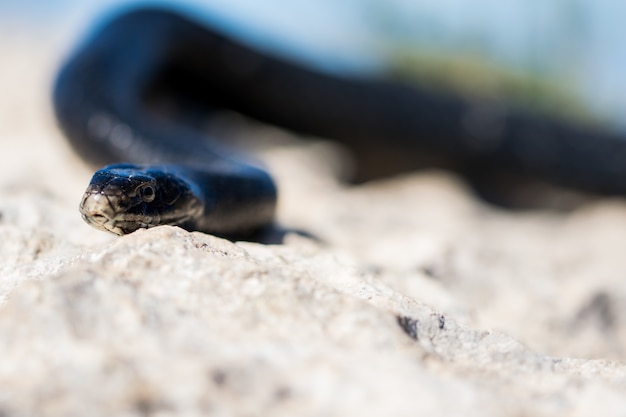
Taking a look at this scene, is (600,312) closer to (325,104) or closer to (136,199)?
(136,199)

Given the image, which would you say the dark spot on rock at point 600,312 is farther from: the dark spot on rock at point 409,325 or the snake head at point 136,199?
the snake head at point 136,199

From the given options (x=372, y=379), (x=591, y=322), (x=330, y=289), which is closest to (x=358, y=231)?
(x=591, y=322)

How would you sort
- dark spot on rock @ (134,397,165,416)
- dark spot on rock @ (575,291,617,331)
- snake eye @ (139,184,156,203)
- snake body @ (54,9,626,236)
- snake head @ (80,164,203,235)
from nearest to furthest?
dark spot on rock @ (134,397,165,416) → snake head @ (80,164,203,235) → snake eye @ (139,184,156,203) → dark spot on rock @ (575,291,617,331) → snake body @ (54,9,626,236)

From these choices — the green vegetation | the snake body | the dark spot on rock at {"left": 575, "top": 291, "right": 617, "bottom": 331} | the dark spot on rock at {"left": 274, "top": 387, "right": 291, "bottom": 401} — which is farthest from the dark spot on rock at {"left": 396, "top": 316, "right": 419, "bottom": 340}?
the green vegetation

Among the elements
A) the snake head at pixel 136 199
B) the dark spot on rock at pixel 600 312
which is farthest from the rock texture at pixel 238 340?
the dark spot on rock at pixel 600 312

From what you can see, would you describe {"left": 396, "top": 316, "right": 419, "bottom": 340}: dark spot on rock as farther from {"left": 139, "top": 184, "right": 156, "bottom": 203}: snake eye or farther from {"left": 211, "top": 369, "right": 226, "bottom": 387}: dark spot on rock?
{"left": 139, "top": 184, "right": 156, "bottom": 203}: snake eye

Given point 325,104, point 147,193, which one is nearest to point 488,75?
point 325,104
